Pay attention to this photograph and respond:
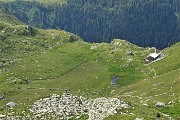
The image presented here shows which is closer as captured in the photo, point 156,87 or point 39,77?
point 156,87

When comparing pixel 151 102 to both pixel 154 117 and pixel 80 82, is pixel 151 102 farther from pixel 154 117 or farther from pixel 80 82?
pixel 80 82

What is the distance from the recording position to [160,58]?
7820 inches

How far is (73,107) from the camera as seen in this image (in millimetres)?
88188

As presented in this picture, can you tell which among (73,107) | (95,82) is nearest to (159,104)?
(73,107)

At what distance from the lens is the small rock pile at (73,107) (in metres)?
84.1

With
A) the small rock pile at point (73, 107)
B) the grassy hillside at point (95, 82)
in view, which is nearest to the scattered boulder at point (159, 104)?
the grassy hillside at point (95, 82)

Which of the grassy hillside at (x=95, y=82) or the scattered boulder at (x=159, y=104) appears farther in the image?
the scattered boulder at (x=159, y=104)

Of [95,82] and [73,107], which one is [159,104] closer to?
[73,107]

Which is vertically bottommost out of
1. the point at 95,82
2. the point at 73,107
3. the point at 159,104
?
the point at 95,82

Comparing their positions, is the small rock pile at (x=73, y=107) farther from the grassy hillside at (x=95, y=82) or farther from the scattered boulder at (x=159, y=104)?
the scattered boulder at (x=159, y=104)

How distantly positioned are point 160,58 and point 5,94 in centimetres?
9462

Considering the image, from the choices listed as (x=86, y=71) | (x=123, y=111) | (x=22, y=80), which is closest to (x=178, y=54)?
(x=86, y=71)

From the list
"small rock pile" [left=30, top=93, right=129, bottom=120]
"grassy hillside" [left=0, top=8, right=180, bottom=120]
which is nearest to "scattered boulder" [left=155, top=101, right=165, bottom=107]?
"grassy hillside" [left=0, top=8, right=180, bottom=120]

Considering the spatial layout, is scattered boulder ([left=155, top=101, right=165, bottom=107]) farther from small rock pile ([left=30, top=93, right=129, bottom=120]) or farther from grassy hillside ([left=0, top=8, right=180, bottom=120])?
small rock pile ([left=30, top=93, right=129, bottom=120])
